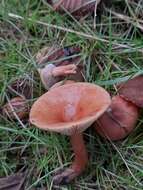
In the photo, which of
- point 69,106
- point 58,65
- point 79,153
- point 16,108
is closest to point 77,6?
point 58,65

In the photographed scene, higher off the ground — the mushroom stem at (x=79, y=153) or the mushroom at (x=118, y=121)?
the mushroom at (x=118, y=121)

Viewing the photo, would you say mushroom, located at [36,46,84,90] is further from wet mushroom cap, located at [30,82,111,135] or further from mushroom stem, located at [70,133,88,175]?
mushroom stem, located at [70,133,88,175]

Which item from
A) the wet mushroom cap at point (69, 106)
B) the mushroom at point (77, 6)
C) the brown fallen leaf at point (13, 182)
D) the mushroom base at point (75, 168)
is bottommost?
the brown fallen leaf at point (13, 182)

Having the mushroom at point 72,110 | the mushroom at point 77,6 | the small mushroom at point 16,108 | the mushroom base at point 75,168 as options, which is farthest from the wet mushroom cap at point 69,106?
the mushroom at point 77,6

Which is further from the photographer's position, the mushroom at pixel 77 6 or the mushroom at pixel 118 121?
the mushroom at pixel 77 6

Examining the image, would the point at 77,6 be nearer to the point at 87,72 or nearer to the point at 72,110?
the point at 87,72

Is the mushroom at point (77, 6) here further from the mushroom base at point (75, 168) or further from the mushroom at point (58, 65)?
the mushroom base at point (75, 168)

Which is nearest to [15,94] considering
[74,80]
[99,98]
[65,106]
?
[74,80]
